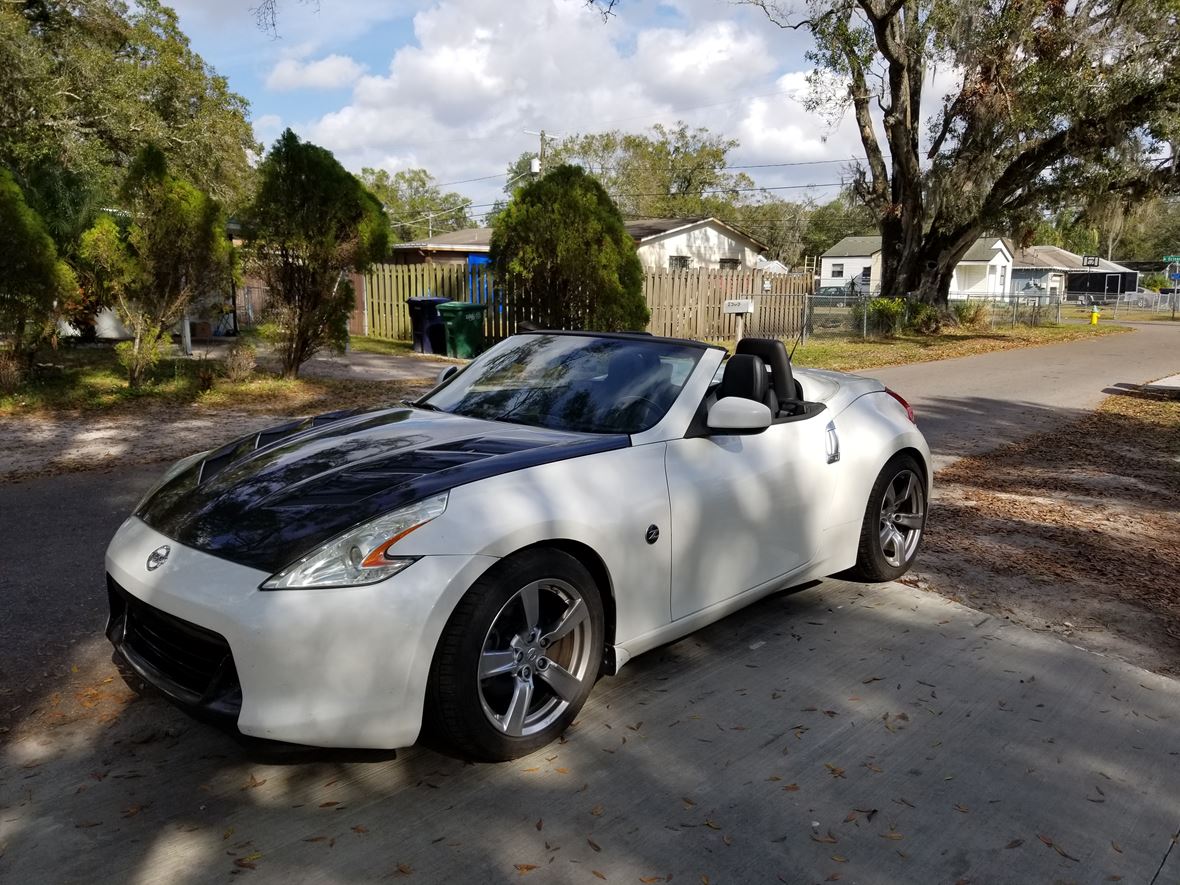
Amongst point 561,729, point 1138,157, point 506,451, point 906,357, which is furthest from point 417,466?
point 1138,157

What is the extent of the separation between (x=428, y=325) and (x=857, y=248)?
56791mm

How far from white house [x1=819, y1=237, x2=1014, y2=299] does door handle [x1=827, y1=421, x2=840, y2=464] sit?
195 ft

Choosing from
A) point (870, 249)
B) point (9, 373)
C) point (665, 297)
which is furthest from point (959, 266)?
point (9, 373)

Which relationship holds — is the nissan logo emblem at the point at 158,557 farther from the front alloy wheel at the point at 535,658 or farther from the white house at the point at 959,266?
the white house at the point at 959,266

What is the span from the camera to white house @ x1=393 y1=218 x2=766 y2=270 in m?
30.3

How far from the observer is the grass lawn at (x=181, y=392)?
10.6 m

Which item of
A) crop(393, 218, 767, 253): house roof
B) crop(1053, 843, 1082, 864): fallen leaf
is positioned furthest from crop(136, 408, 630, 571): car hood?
crop(393, 218, 767, 253): house roof

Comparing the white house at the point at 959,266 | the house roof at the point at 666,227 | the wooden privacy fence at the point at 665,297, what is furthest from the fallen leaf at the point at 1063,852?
the white house at the point at 959,266

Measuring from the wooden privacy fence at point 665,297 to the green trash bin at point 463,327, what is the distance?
31cm

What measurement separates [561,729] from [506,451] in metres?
1.05

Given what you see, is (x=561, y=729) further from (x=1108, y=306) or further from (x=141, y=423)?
(x=1108, y=306)

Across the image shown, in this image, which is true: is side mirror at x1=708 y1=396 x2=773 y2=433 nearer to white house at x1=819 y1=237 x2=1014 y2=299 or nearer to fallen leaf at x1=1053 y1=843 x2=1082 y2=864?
fallen leaf at x1=1053 y1=843 x2=1082 y2=864

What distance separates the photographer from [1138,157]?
20.8 metres

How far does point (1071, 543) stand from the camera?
5.84 metres
